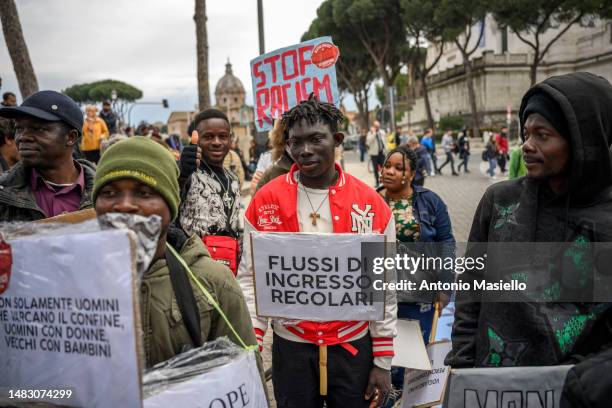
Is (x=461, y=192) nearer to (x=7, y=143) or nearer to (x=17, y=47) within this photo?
(x=17, y=47)

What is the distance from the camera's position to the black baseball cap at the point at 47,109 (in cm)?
231

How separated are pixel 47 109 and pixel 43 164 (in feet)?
0.92

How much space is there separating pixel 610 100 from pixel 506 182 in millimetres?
467

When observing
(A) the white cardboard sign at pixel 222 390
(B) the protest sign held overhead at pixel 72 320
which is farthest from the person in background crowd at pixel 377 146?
(B) the protest sign held overhead at pixel 72 320

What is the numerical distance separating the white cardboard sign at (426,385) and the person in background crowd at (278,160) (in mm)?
1594

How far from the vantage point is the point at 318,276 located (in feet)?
6.82

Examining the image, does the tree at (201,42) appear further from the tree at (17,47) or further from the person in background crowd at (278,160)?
the person in background crowd at (278,160)

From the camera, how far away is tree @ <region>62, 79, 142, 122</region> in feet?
247

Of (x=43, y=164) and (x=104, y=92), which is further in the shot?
(x=104, y=92)

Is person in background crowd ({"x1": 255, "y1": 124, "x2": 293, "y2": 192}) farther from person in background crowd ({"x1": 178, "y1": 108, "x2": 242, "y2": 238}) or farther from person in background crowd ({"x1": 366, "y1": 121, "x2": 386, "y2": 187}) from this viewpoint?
person in background crowd ({"x1": 366, "y1": 121, "x2": 386, "y2": 187})

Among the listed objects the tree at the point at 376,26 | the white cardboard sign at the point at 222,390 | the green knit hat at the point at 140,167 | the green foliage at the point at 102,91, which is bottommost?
the white cardboard sign at the point at 222,390

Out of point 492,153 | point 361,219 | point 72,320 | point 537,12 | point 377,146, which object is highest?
point 537,12

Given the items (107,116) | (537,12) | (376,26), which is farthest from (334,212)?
(376,26)

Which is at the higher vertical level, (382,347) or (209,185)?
(209,185)
